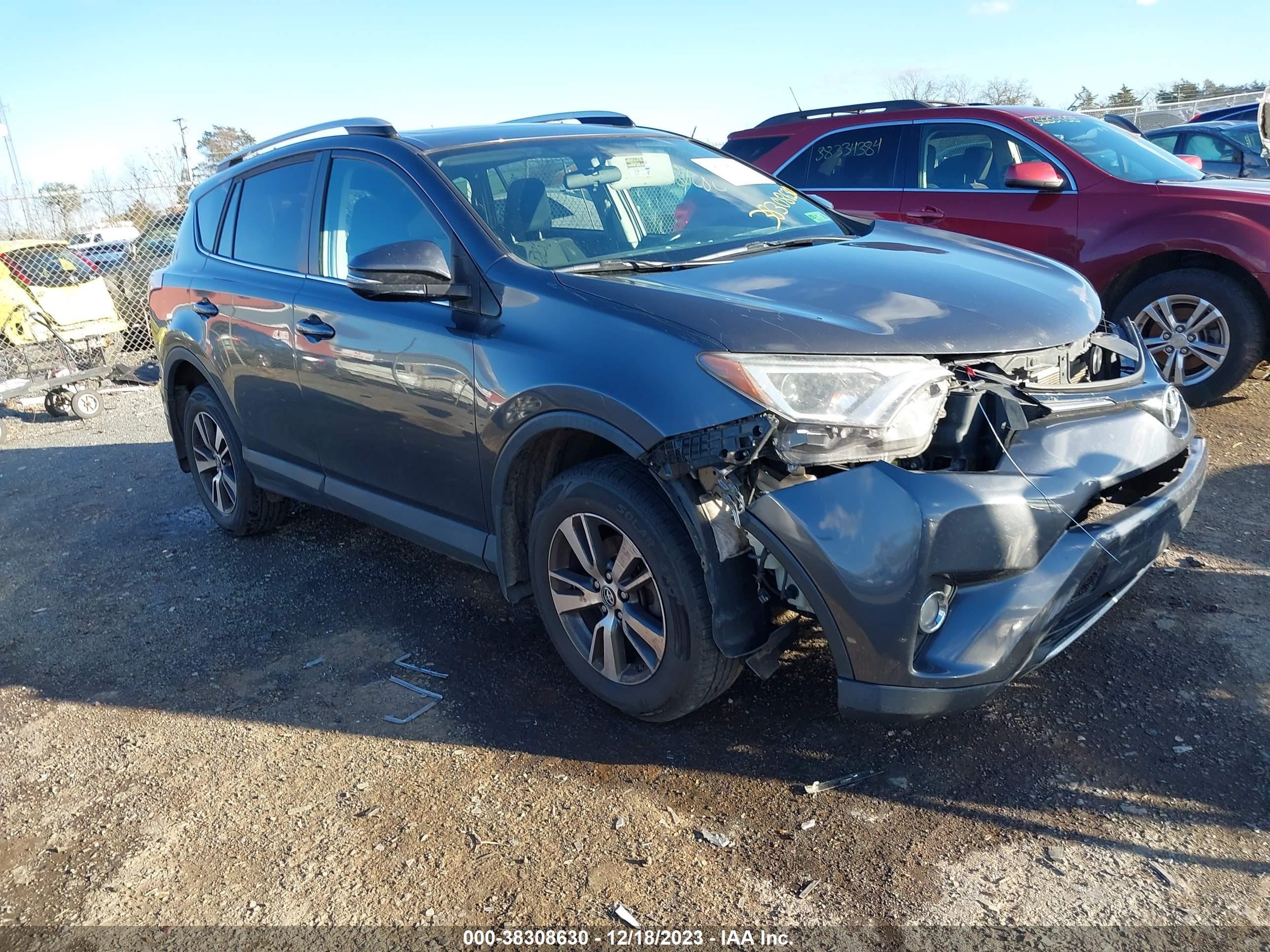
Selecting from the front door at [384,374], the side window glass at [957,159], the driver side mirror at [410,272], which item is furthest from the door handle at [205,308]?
the side window glass at [957,159]

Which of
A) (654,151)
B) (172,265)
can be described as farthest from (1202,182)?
(172,265)

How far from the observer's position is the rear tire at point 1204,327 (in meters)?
5.64

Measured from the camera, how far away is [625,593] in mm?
3055

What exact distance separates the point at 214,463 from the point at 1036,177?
16.9 feet

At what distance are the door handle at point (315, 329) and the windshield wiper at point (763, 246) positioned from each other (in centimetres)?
149

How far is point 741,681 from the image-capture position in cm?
344

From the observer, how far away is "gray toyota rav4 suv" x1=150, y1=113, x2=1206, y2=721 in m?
2.53

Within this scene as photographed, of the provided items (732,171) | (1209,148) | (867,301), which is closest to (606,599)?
(867,301)

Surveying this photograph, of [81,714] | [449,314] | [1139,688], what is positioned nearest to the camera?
[1139,688]

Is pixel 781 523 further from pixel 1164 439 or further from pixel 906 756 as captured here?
pixel 1164 439

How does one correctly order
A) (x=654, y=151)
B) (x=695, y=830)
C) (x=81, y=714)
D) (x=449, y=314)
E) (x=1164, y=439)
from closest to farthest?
(x=695, y=830) → (x=1164, y=439) → (x=449, y=314) → (x=81, y=714) → (x=654, y=151)

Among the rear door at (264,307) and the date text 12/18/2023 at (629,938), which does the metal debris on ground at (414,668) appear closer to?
the rear door at (264,307)

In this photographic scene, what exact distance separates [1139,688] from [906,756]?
2.79 feet

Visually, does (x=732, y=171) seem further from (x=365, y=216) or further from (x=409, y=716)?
(x=409, y=716)
